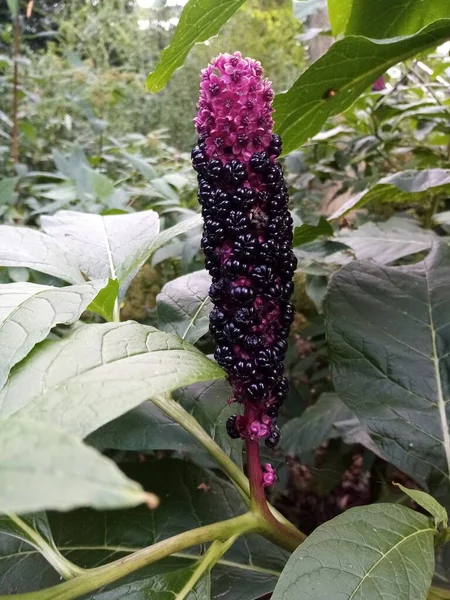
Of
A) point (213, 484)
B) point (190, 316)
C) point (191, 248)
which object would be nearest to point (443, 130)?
Result: point (191, 248)

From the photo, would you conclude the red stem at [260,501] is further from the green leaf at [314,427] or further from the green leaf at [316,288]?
the green leaf at [314,427]

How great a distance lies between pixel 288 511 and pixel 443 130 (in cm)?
114

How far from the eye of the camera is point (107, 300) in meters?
0.65

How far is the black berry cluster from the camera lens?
59 centimetres

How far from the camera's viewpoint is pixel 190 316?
760 mm

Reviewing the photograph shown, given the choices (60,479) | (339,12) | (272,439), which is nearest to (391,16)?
(339,12)

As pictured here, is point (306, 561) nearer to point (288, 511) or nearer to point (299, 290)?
point (299, 290)

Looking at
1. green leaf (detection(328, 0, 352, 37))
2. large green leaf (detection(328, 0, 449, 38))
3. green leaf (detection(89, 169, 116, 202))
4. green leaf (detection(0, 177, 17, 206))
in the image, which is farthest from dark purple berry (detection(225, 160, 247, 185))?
green leaf (detection(0, 177, 17, 206))

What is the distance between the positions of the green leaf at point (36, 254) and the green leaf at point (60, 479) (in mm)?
403

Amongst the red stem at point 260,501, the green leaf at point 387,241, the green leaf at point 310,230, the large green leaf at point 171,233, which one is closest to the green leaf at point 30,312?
the large green leaf at point 171,233

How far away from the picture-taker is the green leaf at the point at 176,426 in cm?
67

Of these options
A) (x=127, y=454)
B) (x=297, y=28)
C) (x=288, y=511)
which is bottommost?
(x=288, y=511)

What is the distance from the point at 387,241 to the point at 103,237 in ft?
1.72

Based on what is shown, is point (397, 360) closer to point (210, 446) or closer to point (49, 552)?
point (210, 446)
